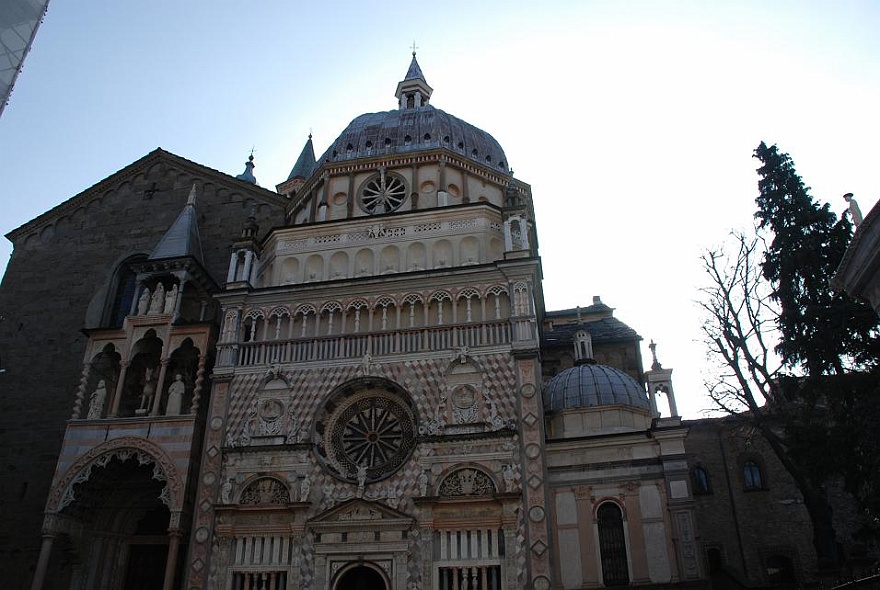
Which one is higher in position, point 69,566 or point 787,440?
point 787,440

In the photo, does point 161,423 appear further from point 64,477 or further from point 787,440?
point 787,440

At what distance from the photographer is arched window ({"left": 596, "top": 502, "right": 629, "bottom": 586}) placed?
1798 centimetres

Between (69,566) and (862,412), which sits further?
(69,566)

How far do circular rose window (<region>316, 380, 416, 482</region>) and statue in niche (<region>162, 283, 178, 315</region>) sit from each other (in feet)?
22.7

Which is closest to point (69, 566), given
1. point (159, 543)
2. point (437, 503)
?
point (159, 543)

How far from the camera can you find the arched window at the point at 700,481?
103 feet

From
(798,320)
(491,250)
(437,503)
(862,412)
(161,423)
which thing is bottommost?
(437,503)

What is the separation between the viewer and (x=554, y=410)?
70.8 feet

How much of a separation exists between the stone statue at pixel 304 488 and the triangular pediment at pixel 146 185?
42.9 feet

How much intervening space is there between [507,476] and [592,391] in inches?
182

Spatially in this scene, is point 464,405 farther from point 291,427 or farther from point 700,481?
point 700,481

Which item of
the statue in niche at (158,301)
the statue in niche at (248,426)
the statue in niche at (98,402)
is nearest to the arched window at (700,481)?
the statue in niche at (248,426)

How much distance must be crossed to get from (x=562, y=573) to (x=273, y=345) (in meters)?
10.8

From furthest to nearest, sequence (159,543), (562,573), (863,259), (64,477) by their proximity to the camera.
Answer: (159,543) < (64,477) < (562,573) < (863,259)
